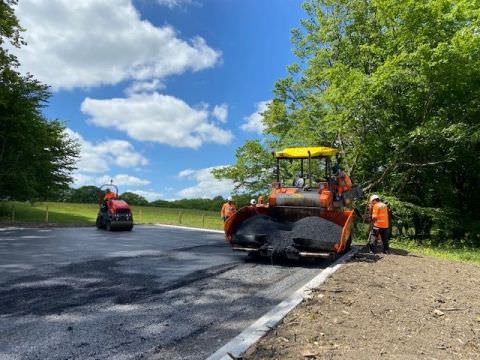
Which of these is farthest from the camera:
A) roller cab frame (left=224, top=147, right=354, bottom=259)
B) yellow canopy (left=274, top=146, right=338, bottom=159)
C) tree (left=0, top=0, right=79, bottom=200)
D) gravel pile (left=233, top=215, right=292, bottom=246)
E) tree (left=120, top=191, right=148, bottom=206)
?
tree (left=120, top=191, right=148, bottom=206)

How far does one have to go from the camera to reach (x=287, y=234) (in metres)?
10.3

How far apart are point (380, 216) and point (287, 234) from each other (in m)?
4.03

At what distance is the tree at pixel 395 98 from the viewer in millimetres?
19062

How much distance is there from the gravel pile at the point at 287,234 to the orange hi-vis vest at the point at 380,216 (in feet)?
9.97

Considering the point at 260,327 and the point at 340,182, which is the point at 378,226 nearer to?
the point at 340,182

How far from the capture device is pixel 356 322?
18.1ft

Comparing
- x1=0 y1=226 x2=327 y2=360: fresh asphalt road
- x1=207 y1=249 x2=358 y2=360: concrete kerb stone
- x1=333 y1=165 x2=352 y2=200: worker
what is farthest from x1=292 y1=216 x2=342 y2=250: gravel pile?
x1=207 y1=249 x2=358 y2=360: concrete kerb stone

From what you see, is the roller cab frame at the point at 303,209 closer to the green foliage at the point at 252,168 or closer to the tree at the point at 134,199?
the green foliage at the point at 252,168

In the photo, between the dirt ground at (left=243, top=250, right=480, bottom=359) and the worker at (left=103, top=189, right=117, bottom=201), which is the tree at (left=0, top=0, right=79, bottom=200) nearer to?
the worker at (left=103, top=189, right=117, bottom=201)

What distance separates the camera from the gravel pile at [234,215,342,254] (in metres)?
9.91

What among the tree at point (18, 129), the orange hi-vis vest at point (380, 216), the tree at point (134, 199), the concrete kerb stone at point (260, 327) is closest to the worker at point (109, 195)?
the tree at point (18, 129)

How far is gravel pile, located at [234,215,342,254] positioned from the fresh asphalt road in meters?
0.51

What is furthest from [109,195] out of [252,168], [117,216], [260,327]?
[260,327]

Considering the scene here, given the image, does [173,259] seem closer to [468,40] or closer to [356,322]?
[356,322]
